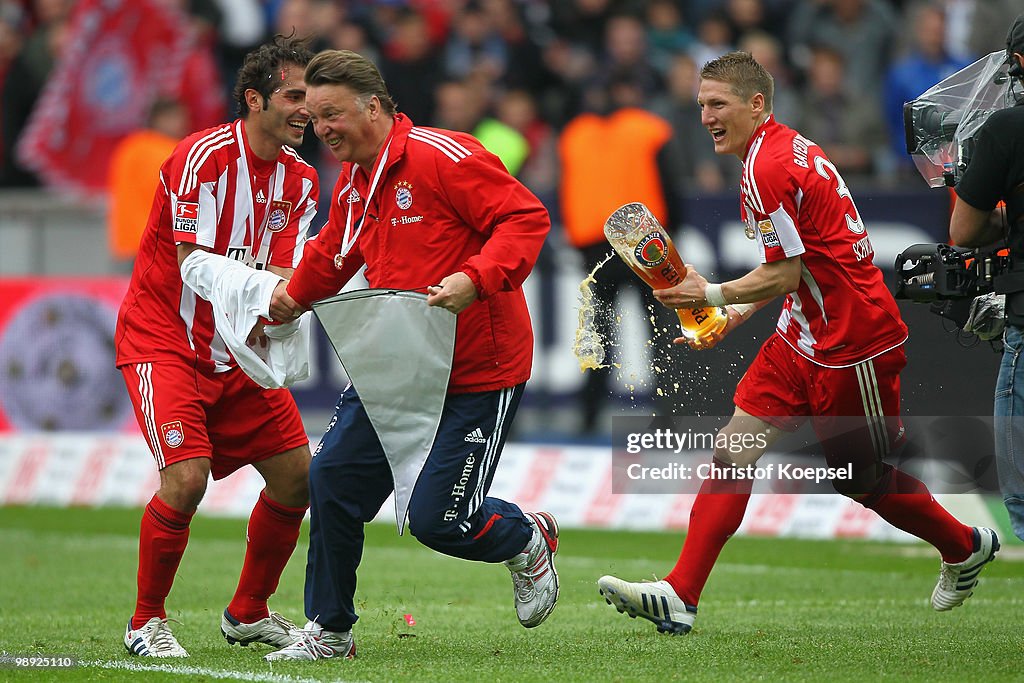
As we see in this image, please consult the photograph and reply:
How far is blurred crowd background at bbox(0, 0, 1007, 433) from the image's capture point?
45.2ft

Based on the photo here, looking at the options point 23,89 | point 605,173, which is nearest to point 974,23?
point 605,173

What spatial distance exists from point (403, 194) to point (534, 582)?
1820 millimetres

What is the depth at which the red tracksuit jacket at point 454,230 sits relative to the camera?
21.4 ft

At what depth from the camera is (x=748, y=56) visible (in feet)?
24.0

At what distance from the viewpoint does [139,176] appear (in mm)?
15320

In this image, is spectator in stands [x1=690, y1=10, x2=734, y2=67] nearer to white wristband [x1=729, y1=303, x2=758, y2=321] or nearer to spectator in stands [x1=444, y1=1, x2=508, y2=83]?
spectator in stands [x1=444, y1=1, x2=508, y2=83]

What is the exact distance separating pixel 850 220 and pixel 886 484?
127 cm

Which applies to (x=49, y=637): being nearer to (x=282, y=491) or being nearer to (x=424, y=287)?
(x=282, y=491)

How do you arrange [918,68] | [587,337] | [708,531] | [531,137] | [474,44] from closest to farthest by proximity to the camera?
[708,531] < [587,337] < [918,68] < [531,137] < [474,44]

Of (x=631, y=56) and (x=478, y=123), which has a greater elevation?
(x=631, y=56)

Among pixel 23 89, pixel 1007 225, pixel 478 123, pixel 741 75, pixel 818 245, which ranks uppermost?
pixel 741 75

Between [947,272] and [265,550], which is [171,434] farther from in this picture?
[947,272]

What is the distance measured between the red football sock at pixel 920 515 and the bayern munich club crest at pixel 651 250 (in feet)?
5.03

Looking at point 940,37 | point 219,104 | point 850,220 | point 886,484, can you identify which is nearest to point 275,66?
point 850,220
